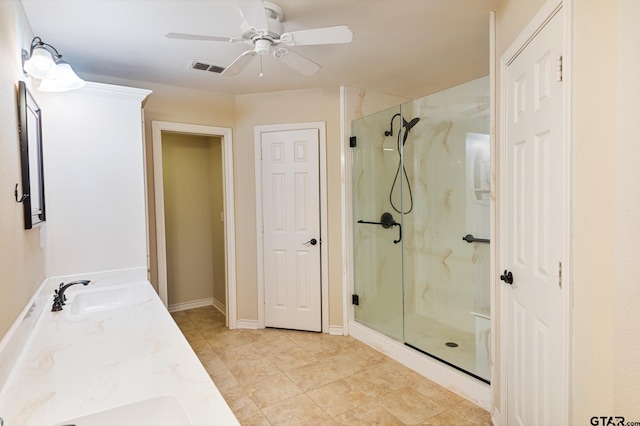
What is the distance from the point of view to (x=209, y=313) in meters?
4.20

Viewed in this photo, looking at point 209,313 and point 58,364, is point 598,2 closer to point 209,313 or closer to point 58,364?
point 58,364

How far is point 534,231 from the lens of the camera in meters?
1.51

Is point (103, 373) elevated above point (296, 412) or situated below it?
above

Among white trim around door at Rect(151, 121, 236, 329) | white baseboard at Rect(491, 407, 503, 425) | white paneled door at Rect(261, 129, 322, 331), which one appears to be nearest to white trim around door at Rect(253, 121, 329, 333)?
white paneled door at Rect(261, 129, 322, 331)

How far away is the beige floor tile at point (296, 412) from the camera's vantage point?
2123 mm

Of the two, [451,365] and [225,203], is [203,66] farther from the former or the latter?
[451,365]

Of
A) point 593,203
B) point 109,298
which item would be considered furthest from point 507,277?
point 109,298

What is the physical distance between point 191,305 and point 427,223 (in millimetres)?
3117

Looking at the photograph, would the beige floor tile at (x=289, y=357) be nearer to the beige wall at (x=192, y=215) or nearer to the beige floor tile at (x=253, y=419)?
the beige floor tile at (x=253, y=419)

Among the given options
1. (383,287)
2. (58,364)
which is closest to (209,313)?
(383,287)

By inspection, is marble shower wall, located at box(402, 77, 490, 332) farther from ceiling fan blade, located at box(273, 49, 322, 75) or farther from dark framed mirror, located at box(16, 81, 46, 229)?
dark framed mirror, located at box(16, 81, 46, 229)

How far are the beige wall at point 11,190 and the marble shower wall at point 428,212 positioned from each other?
2569 mm

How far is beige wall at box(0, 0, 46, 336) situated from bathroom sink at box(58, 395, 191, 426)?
592 mm

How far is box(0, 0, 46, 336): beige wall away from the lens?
1.29 m
